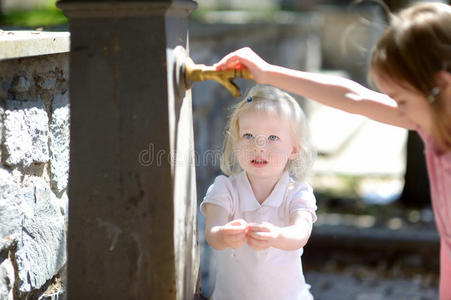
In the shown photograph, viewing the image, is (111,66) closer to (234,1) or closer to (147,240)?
(147,240)

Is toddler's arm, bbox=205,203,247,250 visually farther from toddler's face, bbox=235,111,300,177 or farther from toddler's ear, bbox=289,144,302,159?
toddler's ear, bbox=289,144,302,159

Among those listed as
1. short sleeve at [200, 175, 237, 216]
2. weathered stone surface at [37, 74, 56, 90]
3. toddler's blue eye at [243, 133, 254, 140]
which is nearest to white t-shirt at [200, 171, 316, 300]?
short sleeve at [200, 175, 237, 216]

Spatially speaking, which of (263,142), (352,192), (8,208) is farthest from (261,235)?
(352,192)

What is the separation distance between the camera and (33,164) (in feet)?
7.72

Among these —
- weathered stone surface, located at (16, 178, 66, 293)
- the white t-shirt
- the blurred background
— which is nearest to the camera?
the white t-shirt

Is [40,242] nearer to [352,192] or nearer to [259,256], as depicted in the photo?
[259,256]

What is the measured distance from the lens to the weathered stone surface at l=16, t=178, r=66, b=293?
2.27 m

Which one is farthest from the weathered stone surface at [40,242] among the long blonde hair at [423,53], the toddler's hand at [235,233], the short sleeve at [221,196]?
the long blonde hair at [423,53]

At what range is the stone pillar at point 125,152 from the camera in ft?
6.24

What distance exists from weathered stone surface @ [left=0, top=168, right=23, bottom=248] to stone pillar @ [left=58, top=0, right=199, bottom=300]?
0.85 feet

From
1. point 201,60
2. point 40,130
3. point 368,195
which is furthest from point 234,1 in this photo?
point 40,130

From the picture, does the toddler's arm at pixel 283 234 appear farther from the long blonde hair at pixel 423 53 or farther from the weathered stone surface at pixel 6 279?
the weathered stone surface at pixel 6 279

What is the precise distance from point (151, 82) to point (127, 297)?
67 centimetres

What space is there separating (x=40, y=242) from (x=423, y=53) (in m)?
1.50
